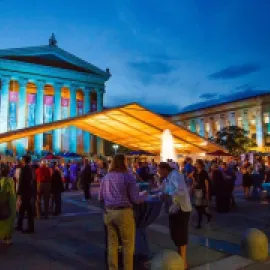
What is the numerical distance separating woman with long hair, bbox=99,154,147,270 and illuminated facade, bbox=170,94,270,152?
61.9 meters

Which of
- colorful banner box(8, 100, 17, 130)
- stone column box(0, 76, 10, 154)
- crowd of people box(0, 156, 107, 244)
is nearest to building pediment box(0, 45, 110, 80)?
stone column box(0, 76, 10, 154)

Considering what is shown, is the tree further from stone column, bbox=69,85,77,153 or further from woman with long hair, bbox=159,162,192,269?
woman with long hair, bbox=159,162,192,269

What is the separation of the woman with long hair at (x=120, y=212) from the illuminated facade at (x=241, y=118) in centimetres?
6194

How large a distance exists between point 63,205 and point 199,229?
21.2 feet

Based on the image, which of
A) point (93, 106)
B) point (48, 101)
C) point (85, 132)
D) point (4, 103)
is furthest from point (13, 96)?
point (93, 106)

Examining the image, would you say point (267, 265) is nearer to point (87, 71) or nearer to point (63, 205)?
point (63, 205)

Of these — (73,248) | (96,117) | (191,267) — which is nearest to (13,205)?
(73,248)

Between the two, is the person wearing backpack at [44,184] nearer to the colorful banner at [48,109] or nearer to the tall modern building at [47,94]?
the tall modern building at [47,94]

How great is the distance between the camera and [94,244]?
676cm

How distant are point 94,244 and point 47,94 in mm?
47980

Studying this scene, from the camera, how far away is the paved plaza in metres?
5.51

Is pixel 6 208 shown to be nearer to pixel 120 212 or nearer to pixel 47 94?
pixel 120 212

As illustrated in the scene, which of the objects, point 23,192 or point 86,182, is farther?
point 86,182

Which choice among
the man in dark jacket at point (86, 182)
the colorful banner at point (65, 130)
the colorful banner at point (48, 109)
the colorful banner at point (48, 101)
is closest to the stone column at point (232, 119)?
the colorful banner at point (65, 130)
